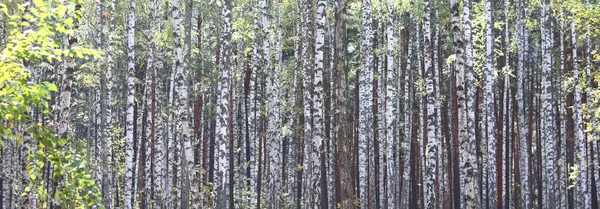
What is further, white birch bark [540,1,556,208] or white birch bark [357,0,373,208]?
white birch bark [540,1,556,208]

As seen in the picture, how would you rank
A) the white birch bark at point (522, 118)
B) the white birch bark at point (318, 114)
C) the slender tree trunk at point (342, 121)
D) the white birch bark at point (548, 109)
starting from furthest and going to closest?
1. the white birch bark at point (522, 118)
2. the white birch bark at point (548, 109)
3. the white birch bark at point (318, 114)
4. the slender tree trunk at point (342, 121)

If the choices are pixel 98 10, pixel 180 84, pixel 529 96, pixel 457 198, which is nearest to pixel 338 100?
pixel 180 84

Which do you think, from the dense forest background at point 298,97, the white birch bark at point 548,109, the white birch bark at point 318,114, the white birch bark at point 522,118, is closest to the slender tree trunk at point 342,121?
the dense forest background at point 298,97

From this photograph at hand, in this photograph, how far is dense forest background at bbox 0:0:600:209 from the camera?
36.2 ft

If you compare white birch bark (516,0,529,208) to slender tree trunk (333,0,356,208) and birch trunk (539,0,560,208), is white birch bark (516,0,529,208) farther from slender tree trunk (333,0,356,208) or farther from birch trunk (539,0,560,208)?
slender tree trunk (333,0,356,208)

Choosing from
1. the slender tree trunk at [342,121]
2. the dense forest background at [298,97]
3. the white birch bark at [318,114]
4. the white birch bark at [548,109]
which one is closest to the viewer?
the dense forest background at [298,97]

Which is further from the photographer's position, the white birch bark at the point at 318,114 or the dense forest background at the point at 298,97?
the white birch bark at the point at 318,114

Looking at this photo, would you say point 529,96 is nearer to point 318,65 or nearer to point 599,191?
point 599,191

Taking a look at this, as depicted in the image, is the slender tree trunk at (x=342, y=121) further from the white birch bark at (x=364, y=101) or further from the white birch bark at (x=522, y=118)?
the white birch bark at (x=522, y=118)

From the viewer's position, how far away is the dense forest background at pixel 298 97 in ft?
36.2

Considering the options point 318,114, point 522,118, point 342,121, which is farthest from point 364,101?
point 342,121

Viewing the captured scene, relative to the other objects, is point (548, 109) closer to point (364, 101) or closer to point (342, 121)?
point (364, 101)

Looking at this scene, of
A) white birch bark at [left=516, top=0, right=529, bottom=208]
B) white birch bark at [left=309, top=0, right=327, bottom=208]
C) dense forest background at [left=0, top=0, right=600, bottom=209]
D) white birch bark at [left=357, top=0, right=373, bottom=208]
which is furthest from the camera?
white birch bark at [left=516, top=0, right=529, bottom=208]

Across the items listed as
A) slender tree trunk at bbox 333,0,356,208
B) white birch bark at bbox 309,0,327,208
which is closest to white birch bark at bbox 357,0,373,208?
white birch bark at bbox 309,0,327,208
